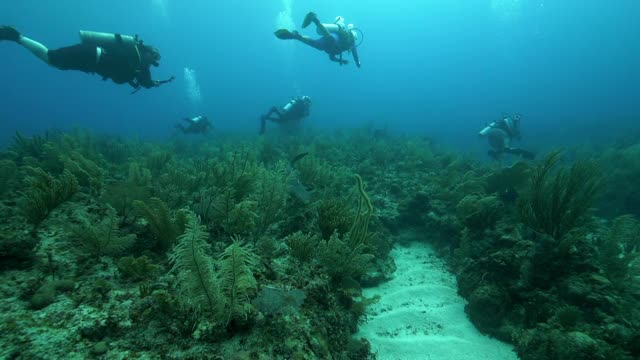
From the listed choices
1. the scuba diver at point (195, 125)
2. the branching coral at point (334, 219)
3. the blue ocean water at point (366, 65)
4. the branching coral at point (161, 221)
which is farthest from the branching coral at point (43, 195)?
the blue ocean water at point (366, 65)

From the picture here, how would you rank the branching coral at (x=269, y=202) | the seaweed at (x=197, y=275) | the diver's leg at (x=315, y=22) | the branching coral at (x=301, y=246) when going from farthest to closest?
the diver's leg at (x=315, y=22) < the branching coral at (x=269, y=202) < the branching coral at (x=301, y=246) < the seaweed at (x=197, y=275)

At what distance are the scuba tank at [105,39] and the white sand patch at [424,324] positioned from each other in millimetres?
8422

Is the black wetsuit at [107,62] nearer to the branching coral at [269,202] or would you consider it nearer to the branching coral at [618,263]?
the branching coral at [269,202]

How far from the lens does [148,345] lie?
242 cm

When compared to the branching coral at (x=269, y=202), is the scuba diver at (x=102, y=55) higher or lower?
higher

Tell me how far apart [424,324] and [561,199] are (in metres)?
2.82

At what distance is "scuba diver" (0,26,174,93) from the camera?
8000 mm

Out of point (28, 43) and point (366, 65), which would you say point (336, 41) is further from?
point (366, 65)

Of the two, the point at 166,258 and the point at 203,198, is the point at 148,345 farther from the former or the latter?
the point at 203,198

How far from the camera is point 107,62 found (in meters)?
8.41

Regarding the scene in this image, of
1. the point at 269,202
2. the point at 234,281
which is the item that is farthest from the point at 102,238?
the point at 269,202

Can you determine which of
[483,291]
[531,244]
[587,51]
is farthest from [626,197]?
[587,51]

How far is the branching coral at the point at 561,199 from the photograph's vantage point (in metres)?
4.82

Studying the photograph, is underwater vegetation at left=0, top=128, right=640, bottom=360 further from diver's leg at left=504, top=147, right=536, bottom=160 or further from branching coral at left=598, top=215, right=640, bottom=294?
diver's leg at left=504, top=147, right=536, bottom=160
